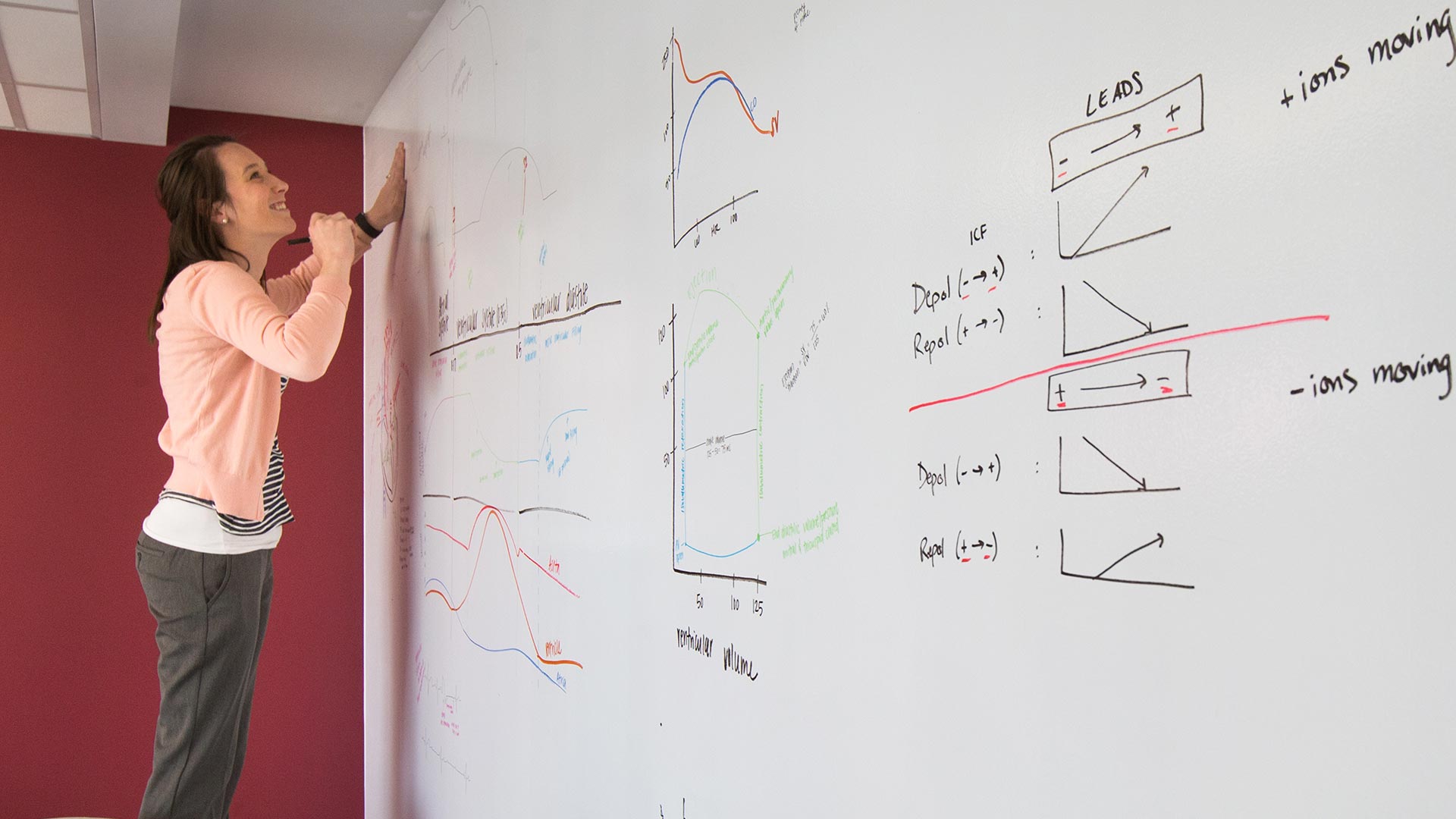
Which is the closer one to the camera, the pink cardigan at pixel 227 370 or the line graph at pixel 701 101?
the line graph at pixel 701 101

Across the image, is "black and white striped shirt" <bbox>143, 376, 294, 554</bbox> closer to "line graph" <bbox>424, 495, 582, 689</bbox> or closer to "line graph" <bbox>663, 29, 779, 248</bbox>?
"line graph" <bbox>424, 495, 582, 689</bbox>

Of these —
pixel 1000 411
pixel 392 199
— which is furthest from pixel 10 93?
pixel 1000 411

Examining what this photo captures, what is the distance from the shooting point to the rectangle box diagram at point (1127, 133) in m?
0.57

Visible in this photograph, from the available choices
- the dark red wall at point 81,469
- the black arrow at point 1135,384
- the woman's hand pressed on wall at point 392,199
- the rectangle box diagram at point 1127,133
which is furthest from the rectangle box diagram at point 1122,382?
the dark red wall at point 81,469

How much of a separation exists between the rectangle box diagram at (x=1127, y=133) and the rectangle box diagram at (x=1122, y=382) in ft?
0.39

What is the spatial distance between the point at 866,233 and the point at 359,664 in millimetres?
2669

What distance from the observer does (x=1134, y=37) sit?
2.00 feet

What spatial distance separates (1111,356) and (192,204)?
196 cm

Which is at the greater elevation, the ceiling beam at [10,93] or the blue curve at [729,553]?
the ceiling beam at [10,93]

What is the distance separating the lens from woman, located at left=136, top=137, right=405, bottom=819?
1935mm

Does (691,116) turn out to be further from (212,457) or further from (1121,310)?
(212,457)

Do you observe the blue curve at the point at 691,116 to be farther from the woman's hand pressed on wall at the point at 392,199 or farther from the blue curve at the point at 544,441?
the woman's hand pressed on wall at the point at 392,199

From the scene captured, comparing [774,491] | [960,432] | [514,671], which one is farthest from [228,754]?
[960,432]

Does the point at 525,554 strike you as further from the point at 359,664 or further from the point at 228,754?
the point at 359,664
